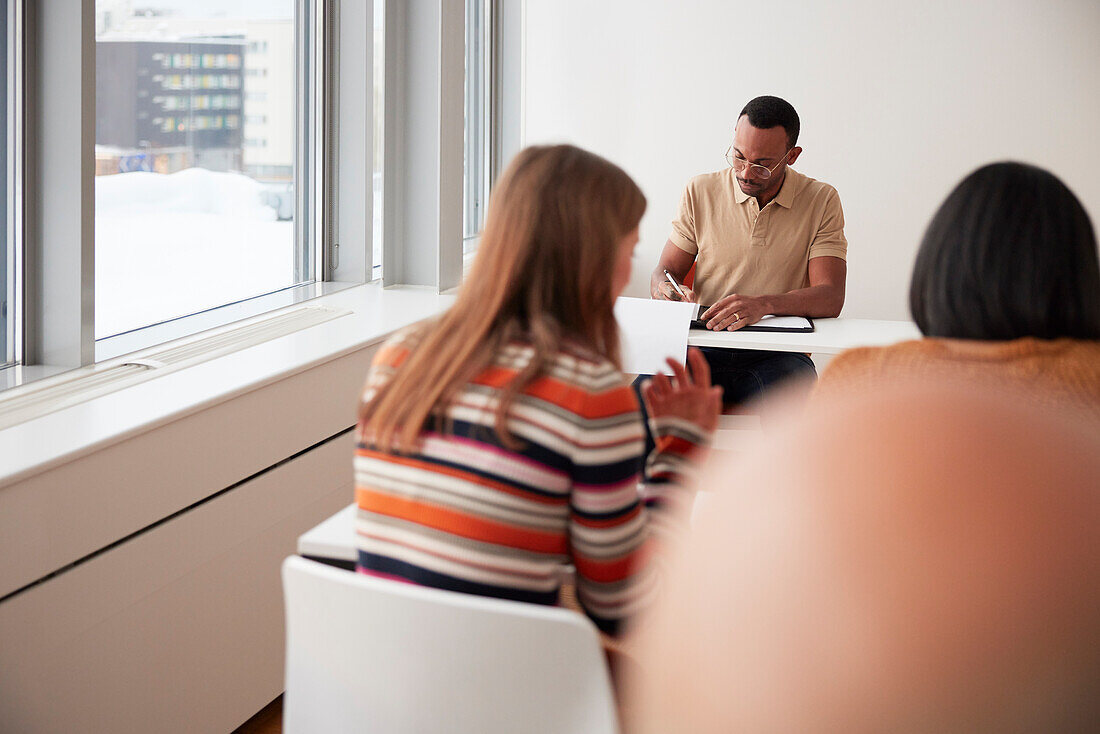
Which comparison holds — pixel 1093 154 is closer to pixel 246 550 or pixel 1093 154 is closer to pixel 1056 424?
pixel 246 550

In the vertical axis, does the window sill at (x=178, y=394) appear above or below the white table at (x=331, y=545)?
above

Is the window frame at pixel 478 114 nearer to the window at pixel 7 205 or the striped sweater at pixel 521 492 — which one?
the window at pixel 7 205

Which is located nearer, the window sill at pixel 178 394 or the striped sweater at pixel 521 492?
the striped sweater at pixel 521 492

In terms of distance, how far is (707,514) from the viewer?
0.75 m

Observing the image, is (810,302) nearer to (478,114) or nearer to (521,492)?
(521,492)

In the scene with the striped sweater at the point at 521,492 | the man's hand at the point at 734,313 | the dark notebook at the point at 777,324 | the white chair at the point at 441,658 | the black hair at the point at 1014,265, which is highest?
the black hair at the point at 1014,265

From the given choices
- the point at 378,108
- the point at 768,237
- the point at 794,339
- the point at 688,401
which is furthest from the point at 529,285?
the point at 378,108

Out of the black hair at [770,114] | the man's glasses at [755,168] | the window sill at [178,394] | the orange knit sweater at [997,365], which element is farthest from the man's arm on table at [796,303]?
the orange knit sweater at [997,365]

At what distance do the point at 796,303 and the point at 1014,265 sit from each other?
155 centimetres

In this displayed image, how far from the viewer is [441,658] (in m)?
1.08

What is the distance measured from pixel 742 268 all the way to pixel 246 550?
5.58 feet

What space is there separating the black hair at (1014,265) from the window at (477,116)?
3645 millimetres

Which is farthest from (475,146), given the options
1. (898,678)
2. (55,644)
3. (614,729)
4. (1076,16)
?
(898,678)

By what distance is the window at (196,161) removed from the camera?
2529 millimetres
